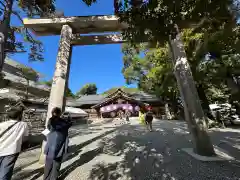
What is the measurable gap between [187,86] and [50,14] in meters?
5.17

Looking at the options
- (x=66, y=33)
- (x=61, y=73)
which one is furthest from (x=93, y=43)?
(x=61, y=73)

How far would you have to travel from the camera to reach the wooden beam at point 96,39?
16.6 ft

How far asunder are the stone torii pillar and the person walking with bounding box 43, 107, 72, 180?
4.16ft

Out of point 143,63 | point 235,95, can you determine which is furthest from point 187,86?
point 143,63

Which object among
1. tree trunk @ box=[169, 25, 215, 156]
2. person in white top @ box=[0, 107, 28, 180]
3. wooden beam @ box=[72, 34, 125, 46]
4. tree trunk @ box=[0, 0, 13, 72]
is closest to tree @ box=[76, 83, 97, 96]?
wooden beam @ box=[72, 34, 125, 46]

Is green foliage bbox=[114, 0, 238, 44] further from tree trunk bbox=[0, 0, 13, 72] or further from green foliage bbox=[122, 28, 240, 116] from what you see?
green foliage bbox=[122, 28, 240, 116]

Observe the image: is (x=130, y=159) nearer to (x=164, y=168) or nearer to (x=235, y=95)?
(x=164, y=168)

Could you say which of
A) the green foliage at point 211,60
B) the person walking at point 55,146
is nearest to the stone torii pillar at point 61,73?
the person walking at point 55,146

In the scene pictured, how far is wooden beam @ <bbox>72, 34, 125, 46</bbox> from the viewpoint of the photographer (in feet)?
16.6

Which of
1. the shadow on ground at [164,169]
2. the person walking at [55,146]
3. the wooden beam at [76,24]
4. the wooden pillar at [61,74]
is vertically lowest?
the shadow on ground at [164,169]

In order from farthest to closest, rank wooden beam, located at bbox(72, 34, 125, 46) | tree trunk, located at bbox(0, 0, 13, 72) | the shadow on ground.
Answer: wooden beam, located at bbox(72, 34, 125, 46) < tree trunk, located at bbox(0, 0, 13, 72) < the shadow on ground

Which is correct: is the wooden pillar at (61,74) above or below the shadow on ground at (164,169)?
above

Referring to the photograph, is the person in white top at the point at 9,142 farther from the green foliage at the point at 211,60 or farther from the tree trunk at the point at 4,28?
the green foliage at the point at 211,60

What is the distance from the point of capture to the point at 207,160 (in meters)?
3.47
